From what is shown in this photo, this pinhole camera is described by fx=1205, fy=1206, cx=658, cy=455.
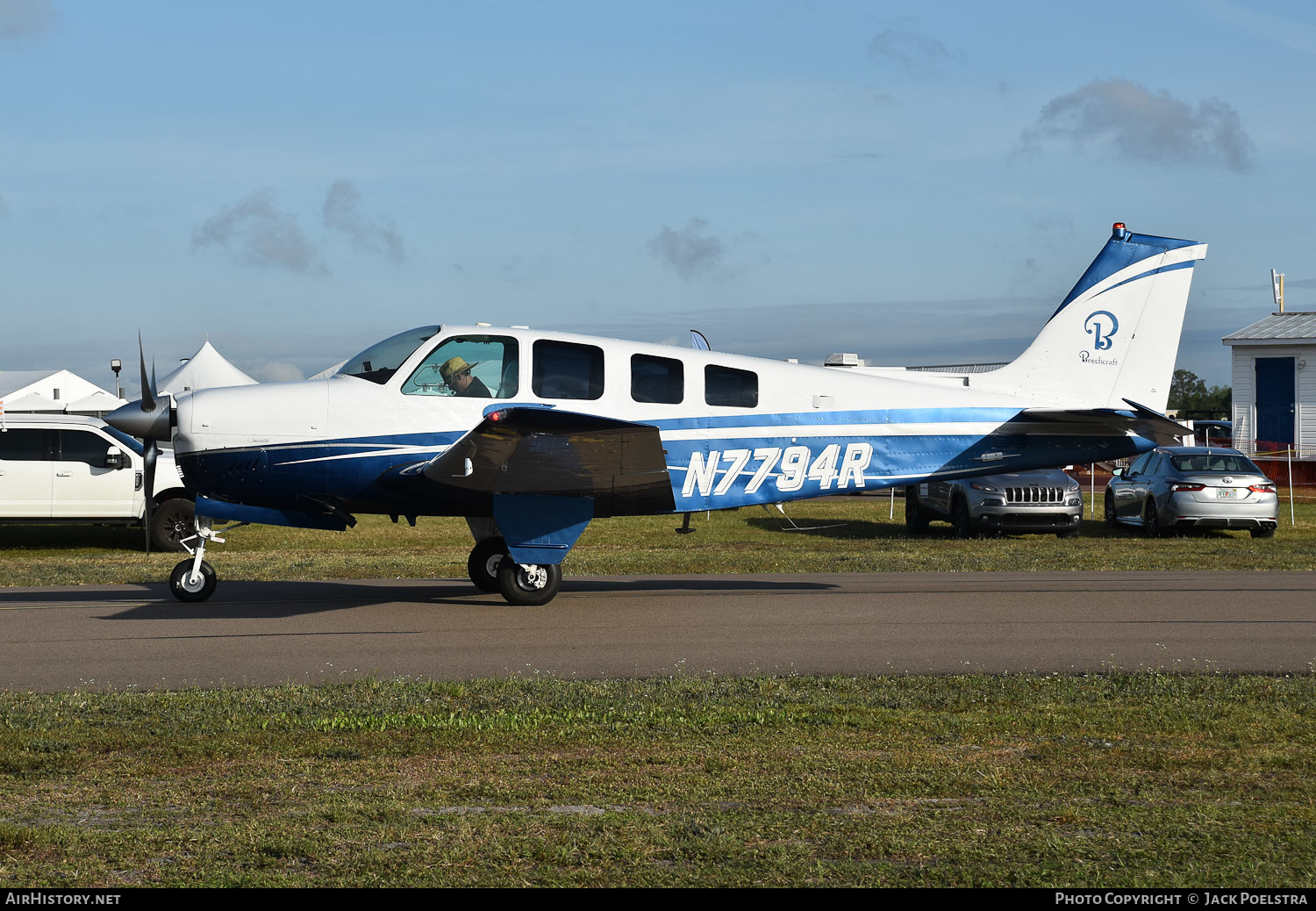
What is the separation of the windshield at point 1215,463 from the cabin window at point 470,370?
13978 millimetres

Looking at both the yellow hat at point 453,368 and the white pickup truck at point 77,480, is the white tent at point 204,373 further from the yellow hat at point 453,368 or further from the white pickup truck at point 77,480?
the yellow hat at point 453,368

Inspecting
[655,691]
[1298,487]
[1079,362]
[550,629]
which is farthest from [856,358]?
[1298,487]

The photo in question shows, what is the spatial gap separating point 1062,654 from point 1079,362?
540 centimetres

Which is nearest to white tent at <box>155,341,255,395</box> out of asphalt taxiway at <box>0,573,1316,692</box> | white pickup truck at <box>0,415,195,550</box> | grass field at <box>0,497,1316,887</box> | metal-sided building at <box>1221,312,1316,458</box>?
white pickup truck at <box>0,415,195,550</box>

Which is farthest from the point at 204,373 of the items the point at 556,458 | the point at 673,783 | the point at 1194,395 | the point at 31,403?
the point at 1194,395

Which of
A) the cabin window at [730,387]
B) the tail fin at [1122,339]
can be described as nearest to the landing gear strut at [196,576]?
the cabin window at [730,387]

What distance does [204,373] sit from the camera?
29.1 metres

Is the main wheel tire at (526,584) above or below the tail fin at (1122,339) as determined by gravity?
below

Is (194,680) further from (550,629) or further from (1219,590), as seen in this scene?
(1219,590)

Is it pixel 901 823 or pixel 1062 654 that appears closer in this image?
pixel 901 823

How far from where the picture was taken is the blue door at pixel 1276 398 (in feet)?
138

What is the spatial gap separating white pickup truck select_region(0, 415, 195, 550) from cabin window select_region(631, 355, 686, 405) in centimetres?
1028

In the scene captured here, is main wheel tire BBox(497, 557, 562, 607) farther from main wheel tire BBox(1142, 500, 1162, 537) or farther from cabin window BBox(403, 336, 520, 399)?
main wheel tire BBox(1142, 500, 1162, 537)

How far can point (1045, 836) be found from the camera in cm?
458
